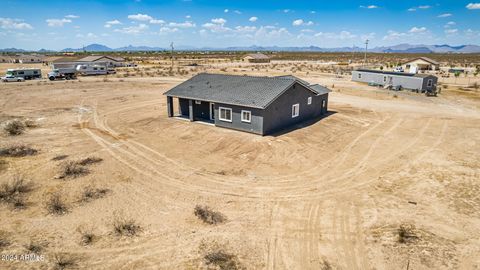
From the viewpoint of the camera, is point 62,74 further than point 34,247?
Yes

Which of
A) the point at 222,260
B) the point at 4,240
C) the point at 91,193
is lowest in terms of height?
the point at 222,260

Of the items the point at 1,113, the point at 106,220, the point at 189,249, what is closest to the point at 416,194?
the point at 189,249

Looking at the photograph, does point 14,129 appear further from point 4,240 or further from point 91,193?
point 4,240

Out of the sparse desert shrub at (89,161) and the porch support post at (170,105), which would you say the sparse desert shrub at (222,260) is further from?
the porch support post at (170,105)

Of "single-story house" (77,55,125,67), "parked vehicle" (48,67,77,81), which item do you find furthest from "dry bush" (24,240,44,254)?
"single-story house" (77,55,125,67)

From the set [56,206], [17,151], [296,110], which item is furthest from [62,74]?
[56,206]

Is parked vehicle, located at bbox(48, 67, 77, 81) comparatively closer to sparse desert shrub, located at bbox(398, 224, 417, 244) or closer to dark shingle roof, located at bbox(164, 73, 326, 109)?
dark shingle roof, located at bbox(164, 73, 326, 109)
